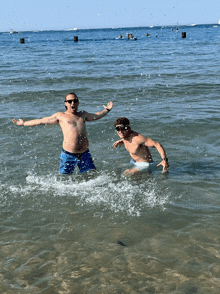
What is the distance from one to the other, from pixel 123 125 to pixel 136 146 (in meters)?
0.52

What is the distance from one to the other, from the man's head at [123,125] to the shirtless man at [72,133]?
0.46 metres

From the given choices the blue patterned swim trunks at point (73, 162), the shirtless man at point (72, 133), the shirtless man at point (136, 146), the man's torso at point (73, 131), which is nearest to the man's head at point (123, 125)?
the shirtless man at point (136, 146)

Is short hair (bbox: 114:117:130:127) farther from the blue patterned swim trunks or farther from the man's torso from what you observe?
the blue patterned swim trunks

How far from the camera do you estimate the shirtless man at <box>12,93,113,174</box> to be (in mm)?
5836

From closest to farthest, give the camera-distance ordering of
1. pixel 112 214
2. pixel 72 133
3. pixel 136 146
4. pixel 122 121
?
pixel 112 214 < pixel 122 121 < pixel 72 133 < pixel 136 146

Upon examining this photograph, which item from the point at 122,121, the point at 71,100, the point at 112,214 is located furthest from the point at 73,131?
the point at 112,214

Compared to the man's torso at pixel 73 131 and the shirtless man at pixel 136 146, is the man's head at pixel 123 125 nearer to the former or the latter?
the shirtless man at pixel 136 146

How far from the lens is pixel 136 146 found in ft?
19.6

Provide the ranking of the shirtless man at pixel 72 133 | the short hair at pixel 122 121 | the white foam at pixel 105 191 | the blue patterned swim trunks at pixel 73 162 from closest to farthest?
the white foam at pixel 105 191 → the short hair at pixel 122 121 → the shirtless man at pixel 72 133 → the blue patterned swim trunks at pixel 73 162

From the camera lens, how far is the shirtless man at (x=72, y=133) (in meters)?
5.84

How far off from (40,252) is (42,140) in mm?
5117

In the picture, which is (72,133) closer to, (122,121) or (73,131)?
(73,131)

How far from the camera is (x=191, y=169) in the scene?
6637 millimetres

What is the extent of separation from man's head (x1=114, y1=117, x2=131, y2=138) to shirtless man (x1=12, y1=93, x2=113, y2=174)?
46 cm
